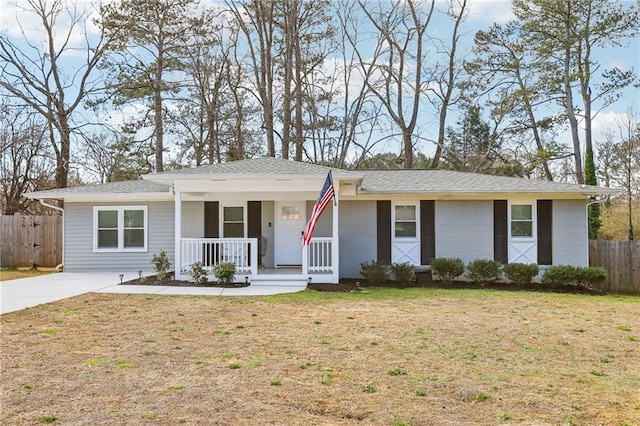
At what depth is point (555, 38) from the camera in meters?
22.8

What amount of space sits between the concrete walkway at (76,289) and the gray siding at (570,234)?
25.3ft

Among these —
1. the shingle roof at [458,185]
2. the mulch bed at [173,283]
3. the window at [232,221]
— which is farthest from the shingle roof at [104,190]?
the shingle roof at [458,185]

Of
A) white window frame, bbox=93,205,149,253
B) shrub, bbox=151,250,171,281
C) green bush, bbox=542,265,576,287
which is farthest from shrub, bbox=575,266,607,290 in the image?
white window frame, bbox=93,205,149,253

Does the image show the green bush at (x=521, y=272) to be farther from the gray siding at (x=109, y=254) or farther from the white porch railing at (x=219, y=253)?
the gray siding at (x=109, y=254)

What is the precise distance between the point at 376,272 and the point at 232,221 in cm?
480

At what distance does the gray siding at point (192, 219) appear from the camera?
1597 centimetres

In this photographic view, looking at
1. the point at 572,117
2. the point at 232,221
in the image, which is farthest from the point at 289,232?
the point at 572,117

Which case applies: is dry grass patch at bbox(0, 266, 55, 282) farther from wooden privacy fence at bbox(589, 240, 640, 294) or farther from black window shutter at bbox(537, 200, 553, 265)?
wooden privacy fence at bbox(589, 240, 640, 294)

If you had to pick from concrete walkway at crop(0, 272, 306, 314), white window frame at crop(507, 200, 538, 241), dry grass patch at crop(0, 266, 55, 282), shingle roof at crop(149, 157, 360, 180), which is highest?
shingle roof at crop(149, 157, 360, 180)

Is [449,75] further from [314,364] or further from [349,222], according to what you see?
[314,364]

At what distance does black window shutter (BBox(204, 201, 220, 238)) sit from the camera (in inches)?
626

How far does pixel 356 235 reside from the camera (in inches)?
613

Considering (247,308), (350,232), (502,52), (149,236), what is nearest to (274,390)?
(247,308)

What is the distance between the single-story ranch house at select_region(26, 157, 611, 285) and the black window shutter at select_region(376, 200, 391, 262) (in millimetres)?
30
